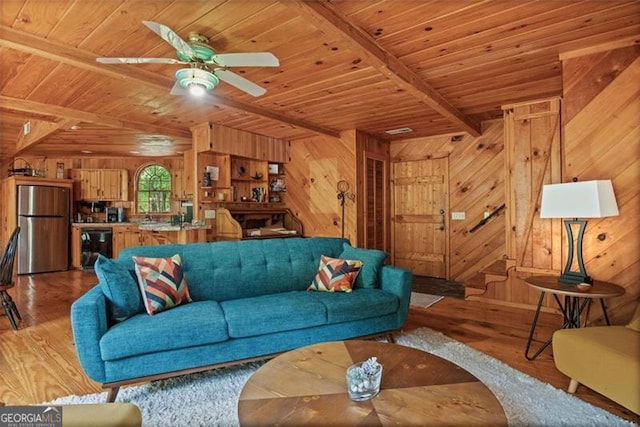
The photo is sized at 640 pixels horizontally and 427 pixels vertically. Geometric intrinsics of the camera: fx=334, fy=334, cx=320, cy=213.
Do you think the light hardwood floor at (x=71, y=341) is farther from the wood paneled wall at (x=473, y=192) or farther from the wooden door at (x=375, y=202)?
the wooden door at (x=375, y=202)

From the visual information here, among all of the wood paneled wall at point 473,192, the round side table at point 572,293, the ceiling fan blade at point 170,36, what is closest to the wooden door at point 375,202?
the wood paneled wall at point 473,192

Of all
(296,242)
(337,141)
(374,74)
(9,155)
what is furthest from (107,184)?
(374,74)

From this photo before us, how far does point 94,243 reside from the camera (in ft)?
22.4

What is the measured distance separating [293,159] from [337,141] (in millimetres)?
962

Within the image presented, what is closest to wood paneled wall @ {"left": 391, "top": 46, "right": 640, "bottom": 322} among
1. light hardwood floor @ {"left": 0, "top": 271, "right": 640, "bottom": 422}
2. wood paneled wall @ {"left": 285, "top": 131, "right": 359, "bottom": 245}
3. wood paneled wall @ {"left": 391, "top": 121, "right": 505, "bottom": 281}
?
light hardwood floor @ {"left": 0, "top": 271, "right": 640, "bottom": 422}

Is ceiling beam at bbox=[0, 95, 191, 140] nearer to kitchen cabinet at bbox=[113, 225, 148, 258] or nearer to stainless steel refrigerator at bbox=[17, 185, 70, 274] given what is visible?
kitchen cabinet at bbox=[113, 225, 148, 258]

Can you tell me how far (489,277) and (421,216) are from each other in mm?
2063

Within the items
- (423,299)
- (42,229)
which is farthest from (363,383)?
(42,229)

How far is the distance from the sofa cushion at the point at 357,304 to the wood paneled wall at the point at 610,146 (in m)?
1.77

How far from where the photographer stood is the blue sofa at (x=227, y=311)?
1927 millimetres

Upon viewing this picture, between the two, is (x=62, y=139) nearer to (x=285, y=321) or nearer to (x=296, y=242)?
(x=296, y=242)

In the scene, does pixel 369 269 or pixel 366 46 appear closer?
pixel 366 46

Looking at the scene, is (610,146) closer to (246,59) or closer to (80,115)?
(246,59)

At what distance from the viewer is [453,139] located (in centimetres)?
557
